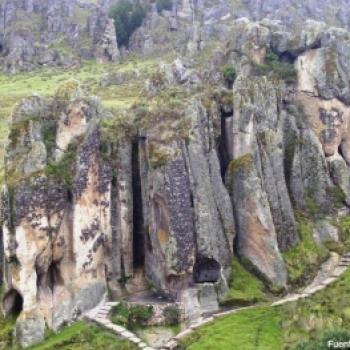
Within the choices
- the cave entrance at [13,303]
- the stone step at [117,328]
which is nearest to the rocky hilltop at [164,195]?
the cave entrance at [13,303]

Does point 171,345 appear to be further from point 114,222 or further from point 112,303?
point 114,222

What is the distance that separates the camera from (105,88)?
90.8 m

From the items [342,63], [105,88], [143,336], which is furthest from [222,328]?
[105,88]

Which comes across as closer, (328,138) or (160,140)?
(160,140)

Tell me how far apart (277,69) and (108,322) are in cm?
2659

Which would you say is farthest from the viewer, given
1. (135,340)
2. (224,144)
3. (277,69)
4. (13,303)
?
(277,69)

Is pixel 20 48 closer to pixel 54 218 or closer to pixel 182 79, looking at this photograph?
pixel 182 79

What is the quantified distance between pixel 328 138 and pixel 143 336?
79.3 ft

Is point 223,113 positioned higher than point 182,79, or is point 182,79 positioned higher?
point 182,79

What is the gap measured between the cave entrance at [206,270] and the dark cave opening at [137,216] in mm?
3820

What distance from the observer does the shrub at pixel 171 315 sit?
36.7 m

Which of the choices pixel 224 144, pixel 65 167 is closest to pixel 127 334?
pixel 65 167

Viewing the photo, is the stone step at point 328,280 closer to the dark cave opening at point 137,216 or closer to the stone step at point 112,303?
the dark cave opening at point 137,216

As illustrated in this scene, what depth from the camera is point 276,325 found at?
35250 millimetres
